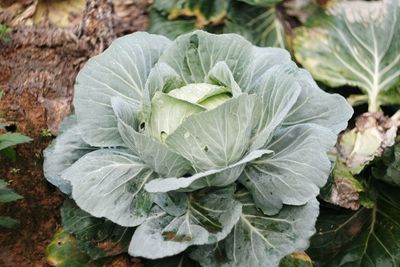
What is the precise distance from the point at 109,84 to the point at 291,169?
55 centimetres

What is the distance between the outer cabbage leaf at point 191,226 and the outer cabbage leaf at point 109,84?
0.90 ft

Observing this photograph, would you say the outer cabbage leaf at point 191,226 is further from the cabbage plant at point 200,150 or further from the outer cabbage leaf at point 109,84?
the outer cabbage leaf at point 109,84

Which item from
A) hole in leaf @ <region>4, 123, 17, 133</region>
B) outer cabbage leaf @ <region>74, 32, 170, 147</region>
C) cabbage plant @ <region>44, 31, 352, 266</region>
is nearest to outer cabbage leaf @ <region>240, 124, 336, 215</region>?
cabbage plant @ <region>44, 31, 352, 266</region>

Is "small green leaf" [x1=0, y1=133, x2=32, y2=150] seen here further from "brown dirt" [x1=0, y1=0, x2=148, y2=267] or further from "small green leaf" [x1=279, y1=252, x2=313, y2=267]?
"small green leaf" [x1=279, y1=252, x2=313, y2=267]

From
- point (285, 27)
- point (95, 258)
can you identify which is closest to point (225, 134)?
point (95, 258)

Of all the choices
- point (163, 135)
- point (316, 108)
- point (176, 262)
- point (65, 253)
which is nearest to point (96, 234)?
point (65, 253)

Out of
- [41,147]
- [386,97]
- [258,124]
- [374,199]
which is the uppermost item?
[258,124]

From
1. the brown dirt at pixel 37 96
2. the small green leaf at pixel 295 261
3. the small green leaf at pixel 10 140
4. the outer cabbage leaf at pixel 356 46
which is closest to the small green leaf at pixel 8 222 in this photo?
the brown dirt at pixel 37 96

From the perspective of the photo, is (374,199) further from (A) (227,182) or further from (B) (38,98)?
(B) (38,98)

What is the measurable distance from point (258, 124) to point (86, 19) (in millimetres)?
926

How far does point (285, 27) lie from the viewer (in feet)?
7.47

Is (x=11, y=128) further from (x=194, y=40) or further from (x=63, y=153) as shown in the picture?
(x=194, y=40)

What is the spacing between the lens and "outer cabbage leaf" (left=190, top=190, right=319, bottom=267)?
4.35 feet

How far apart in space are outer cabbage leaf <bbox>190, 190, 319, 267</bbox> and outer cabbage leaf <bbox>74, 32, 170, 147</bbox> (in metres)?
0.39
